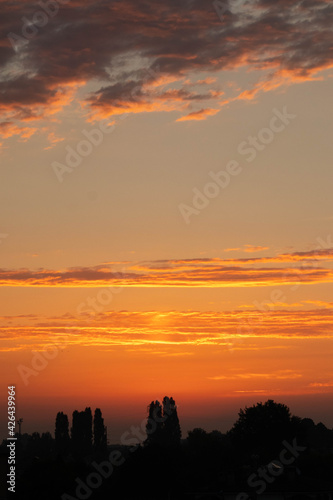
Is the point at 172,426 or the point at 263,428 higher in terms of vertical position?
the point at 172,426

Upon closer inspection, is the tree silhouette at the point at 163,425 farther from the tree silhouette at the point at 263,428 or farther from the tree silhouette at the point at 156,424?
the tree silhouette at the point at 263,428

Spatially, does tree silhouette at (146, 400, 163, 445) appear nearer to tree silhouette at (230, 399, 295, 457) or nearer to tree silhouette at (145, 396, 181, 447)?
tree silhouette at (145, 396, 181, 447)

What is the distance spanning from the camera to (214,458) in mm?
142250

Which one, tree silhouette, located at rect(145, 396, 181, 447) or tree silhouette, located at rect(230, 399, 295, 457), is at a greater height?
tree silhouette, located at rect(145, 396, 181, 447)

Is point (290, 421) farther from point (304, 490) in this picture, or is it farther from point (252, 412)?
point (304, 490)

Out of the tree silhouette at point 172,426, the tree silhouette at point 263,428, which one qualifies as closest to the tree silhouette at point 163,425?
the tree silhouette at point 172,426

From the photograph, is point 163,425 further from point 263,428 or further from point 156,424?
point 263,428

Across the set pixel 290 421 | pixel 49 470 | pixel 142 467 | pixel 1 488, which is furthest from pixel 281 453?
pixel 1 488

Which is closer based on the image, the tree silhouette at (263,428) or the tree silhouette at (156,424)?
the tree silhouette at (263,428)

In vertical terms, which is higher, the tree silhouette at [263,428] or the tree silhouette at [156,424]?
the tree silhouette at [156,424]

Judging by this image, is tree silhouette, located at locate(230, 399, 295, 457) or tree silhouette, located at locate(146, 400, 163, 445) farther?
tree silhouette, located at locate(146, 400, 163, 445)

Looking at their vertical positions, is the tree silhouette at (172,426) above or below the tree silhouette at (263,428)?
above

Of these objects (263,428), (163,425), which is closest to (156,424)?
(163,425)

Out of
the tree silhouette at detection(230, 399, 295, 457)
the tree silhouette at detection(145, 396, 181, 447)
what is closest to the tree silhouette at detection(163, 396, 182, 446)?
the tree silhouette at detection(145, 396, 181, 447)
